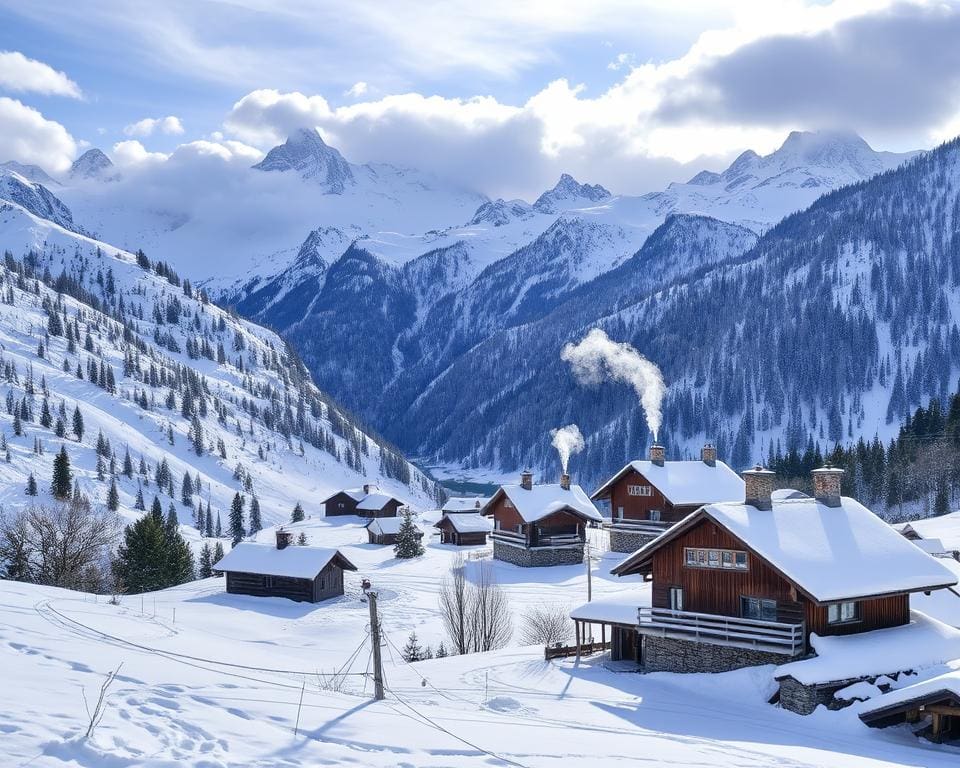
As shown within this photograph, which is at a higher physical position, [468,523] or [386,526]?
[468,523]

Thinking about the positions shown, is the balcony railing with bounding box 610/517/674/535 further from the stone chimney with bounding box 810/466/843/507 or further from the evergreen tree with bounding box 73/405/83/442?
the evergreen tree with bounding box 73/405/83/442

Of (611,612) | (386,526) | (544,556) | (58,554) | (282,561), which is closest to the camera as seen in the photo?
(611,612)

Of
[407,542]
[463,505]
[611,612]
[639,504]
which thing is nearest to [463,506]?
[463,505]

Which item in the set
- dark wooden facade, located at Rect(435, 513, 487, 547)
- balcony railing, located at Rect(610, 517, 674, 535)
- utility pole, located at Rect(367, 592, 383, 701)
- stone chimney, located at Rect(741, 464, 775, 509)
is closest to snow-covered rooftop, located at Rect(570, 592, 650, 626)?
stone chimney, located at Rect(741, 464, 775, 509)

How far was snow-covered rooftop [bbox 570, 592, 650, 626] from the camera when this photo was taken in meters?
35.3

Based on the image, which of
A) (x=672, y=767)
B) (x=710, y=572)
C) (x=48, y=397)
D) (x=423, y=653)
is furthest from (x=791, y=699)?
(x=48, y=397)

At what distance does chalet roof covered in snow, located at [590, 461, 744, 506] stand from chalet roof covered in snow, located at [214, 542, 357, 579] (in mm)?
24238

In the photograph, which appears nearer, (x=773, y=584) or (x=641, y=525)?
(x=773, y=584)

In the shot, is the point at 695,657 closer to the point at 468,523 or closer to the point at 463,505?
the point at 468,523

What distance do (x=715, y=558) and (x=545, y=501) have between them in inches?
1534

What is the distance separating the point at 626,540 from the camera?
235 ft

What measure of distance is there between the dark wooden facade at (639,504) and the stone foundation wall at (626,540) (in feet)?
3.79

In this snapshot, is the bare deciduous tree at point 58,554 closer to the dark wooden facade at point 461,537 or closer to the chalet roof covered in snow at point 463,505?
the dark wooden facade at point 461,537

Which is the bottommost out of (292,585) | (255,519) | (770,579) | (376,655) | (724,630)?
(255,519)
